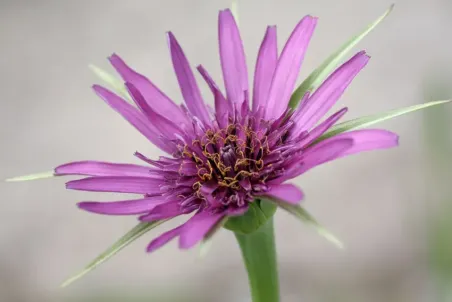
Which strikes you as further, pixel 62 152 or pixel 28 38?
pixel 28 38

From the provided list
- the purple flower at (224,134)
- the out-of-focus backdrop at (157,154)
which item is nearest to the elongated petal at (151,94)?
the purple flower at (224,134)

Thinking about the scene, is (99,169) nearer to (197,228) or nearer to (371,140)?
(197,228)

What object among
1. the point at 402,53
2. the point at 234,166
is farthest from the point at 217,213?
the point at 402,53

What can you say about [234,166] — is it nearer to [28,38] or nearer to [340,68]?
[340,68]

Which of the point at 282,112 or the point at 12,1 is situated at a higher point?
the point at 12,1

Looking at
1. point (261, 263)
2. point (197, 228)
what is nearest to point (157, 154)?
point (261, 263)

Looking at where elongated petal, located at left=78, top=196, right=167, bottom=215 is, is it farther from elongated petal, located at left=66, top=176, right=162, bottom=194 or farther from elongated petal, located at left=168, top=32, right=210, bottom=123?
elongated petal, located at left=168, top=32, right=210, bottom=123

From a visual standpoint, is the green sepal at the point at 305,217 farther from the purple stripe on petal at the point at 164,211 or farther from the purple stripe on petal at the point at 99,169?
the purple stripe on petal at the point at 99,169
